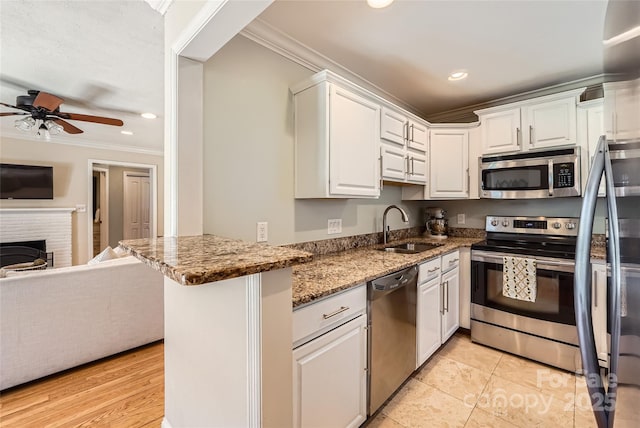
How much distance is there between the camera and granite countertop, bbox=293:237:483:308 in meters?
1.21

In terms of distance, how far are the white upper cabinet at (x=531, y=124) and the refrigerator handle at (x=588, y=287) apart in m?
2.12

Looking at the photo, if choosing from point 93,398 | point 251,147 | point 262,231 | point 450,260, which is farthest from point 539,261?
point 93,398

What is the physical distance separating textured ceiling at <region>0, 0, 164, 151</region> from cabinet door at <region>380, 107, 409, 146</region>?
161cm

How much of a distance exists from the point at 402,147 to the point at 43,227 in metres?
5.33

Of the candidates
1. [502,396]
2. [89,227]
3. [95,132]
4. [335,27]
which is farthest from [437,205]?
[89,227]

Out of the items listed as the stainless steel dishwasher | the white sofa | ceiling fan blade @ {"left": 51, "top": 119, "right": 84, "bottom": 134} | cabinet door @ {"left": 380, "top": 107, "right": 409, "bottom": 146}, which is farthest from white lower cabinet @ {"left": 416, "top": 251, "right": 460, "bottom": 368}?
ceiling fan blade @ {"left": 51, "top": 119, "right": 84, "bottom": 134}

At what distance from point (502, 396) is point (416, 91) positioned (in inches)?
100

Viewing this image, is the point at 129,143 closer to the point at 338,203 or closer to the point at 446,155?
the point at 338,203

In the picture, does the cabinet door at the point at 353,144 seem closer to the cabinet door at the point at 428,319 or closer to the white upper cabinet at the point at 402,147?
the white upper cabinet at the point at 402,147

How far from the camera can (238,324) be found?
0.90 metres

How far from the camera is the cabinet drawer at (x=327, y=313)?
1.12m

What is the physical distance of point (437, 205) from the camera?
3.36 m

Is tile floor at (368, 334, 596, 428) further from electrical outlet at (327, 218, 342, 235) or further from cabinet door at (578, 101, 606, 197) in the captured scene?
cabinet door at (578, 101, 606, 197)

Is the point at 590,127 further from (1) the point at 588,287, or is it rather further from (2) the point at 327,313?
(2) the point at 327,313
